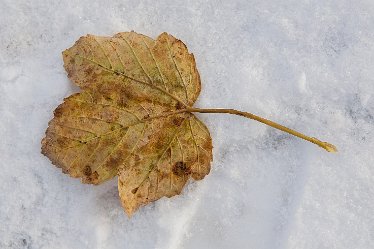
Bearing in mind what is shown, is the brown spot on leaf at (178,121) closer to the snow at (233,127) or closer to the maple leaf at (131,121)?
the maple leaf at (131,121)

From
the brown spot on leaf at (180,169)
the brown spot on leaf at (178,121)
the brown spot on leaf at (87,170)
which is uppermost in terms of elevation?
the brown spot on leaf at (178,121)

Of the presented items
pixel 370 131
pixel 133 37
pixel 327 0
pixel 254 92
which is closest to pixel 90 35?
pixel 133 37

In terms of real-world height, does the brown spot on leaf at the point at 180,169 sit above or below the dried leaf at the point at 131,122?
below

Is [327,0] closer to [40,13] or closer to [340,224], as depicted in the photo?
[340,224]

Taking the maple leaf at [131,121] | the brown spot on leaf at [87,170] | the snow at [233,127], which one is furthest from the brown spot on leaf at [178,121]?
the brown spot on leaf at [87,170]

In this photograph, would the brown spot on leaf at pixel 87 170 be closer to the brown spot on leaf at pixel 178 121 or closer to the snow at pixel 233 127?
the snow at pixel 233 127

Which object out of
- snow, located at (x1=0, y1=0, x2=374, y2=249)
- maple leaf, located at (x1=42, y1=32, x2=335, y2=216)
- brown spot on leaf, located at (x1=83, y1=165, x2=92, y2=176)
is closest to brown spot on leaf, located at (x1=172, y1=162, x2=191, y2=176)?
maple leaf, located at (x1=42, y1=32, x2=335, y2=216)
